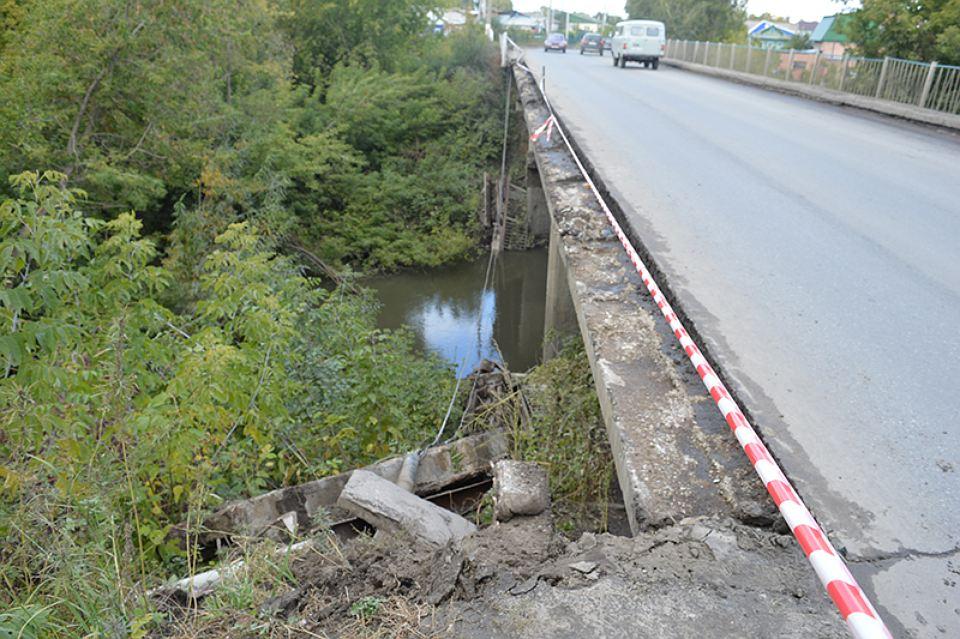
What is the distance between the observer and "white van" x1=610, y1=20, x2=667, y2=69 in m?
25.1

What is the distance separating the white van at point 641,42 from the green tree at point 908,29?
8.99 meters

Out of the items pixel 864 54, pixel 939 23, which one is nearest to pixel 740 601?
pixel 939 23

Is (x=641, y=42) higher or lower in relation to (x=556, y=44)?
higher

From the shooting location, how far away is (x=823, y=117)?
12.7 metres

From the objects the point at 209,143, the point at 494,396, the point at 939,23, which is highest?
the point at 939,23

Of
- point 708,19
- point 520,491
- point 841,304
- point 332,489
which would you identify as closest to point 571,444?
point 520,491

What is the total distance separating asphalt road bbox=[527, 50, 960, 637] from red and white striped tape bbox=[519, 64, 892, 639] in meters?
0.19

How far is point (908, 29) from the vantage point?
1538 centimetres

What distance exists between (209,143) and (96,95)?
2520 millimetres

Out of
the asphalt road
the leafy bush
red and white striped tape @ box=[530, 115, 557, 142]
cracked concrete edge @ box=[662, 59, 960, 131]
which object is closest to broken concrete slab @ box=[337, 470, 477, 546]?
the leafy bush

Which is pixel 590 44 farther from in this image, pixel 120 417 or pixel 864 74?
pixel 120 417

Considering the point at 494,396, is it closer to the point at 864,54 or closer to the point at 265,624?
the point at 265,624

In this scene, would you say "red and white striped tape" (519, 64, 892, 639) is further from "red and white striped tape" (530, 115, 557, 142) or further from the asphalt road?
"red and white striped tape" (530, 115, 557, 142)

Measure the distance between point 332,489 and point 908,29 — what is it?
56.8 ft
